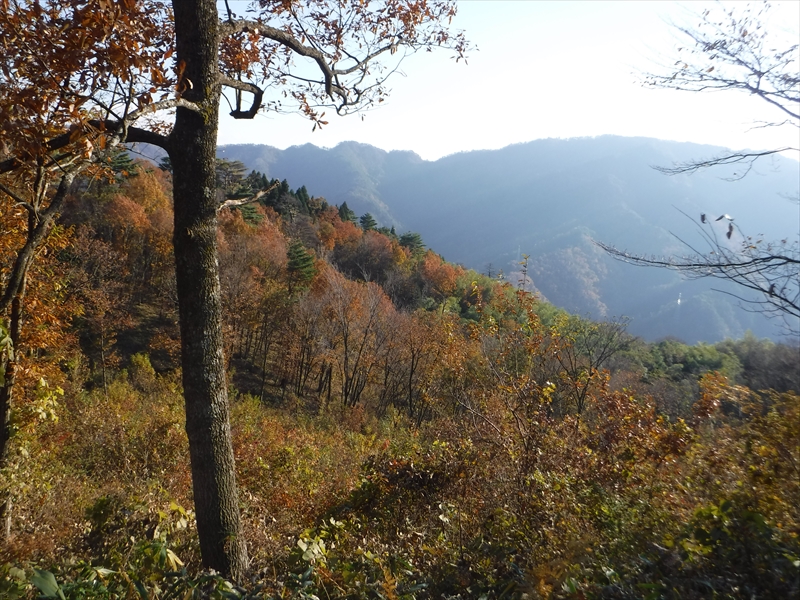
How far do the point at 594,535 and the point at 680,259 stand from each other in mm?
2804

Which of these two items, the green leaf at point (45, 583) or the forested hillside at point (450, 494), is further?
the forested hillside at point (450, 494)

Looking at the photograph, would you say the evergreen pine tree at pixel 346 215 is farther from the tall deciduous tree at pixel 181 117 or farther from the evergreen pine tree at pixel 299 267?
the tall deciduous tree at pixel 181 117

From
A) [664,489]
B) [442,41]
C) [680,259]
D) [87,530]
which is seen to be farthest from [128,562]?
[442,41]

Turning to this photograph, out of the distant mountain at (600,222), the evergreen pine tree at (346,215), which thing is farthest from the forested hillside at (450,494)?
the evergreen pine tree at (346,215)

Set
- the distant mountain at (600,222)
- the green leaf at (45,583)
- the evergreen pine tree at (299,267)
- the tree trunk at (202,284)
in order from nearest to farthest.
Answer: the green leaf at (45,583)
the tree trunk at (202,284)
the evergreen pine tree at (299,267)
the distant mountain at (600,222)

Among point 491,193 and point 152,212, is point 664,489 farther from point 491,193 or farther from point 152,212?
point 491,193

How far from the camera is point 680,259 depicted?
473 centimetres

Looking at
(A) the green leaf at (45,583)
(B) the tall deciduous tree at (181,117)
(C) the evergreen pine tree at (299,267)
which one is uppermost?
(B) the tall deciduous tree at (181,117)

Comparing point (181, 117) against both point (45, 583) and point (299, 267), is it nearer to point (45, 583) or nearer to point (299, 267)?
point (45, 583)

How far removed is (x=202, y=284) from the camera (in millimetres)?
3416

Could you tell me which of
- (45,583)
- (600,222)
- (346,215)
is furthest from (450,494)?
(600,222)

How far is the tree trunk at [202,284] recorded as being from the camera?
10.9 feet

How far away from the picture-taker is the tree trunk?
333 centimetres

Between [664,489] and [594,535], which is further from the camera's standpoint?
[664,489]
